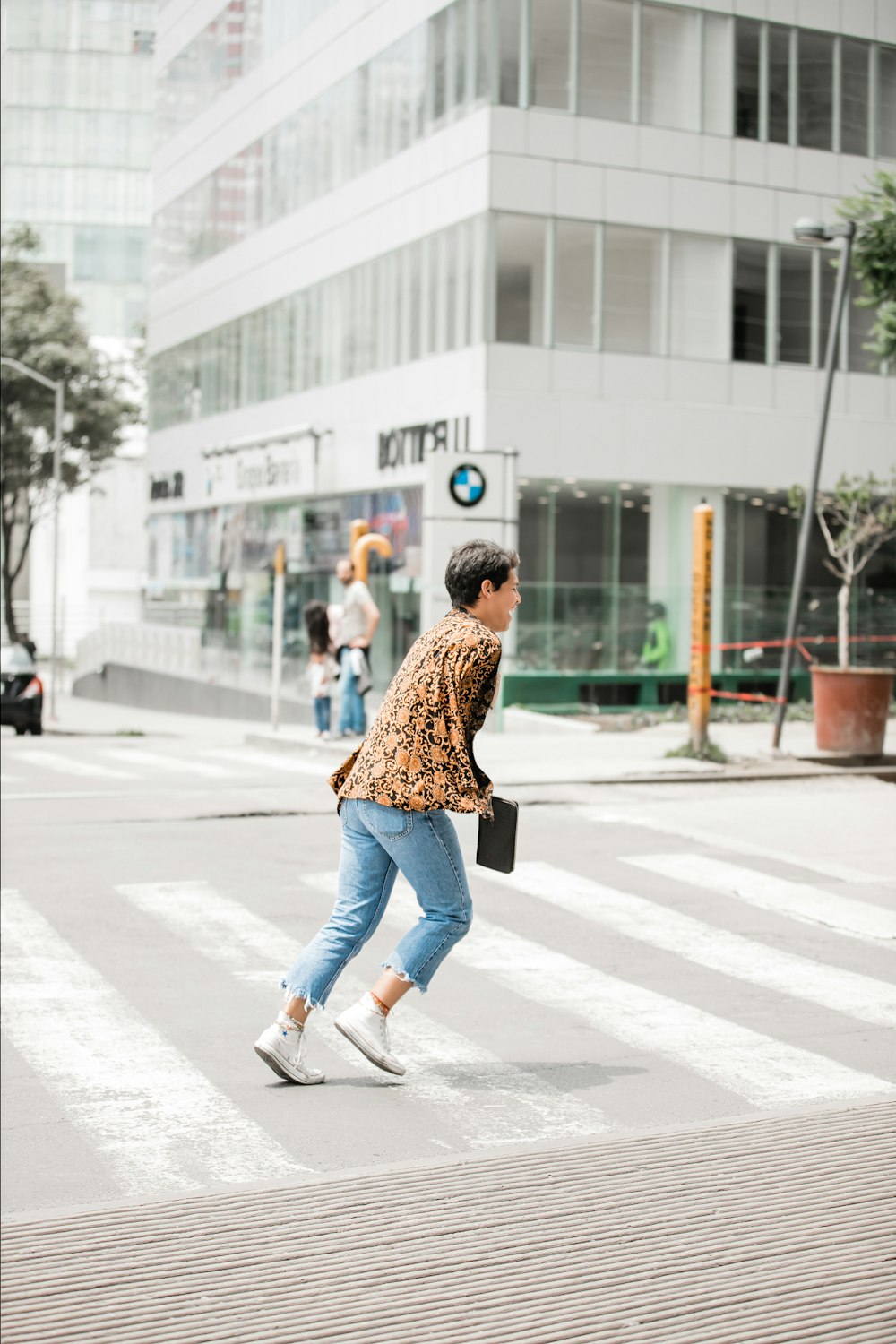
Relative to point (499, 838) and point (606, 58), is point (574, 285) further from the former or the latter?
point (499, 838)

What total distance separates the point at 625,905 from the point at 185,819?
183 inches

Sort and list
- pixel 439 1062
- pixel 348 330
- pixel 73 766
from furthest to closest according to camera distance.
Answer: pixel 348 330
pixel 73 766
pixel 439 1062

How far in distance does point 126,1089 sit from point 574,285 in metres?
22.9

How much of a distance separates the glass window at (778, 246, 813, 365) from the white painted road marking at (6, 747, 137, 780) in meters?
14.5

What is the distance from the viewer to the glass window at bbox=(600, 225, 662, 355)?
27688 millimetres

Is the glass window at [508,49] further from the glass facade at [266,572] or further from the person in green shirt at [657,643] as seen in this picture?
the person in green shirt at [657,643]

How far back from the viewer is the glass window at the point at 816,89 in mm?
29016

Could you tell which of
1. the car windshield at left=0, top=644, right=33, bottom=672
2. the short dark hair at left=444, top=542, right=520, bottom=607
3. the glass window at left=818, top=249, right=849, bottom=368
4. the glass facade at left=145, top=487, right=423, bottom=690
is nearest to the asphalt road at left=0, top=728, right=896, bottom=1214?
the short dark hair at left=444, top=542, right=520, bottom=607

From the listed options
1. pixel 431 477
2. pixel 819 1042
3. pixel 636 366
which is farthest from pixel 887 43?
pixel 819 1042

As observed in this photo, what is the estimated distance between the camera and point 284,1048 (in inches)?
242

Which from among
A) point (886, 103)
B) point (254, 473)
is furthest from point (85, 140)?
point (886, 103)

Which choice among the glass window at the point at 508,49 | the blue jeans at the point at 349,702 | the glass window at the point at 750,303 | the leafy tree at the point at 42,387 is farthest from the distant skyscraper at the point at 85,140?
the blue jeans at the point at 349,702

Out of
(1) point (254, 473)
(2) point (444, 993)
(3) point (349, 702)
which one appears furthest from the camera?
(1) point (254, 473)

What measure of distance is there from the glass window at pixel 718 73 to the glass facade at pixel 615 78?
0.07ft
